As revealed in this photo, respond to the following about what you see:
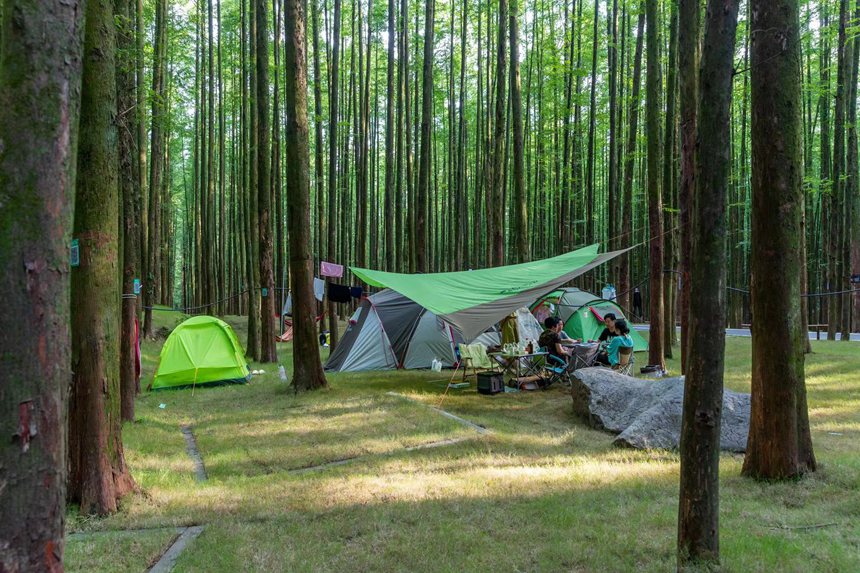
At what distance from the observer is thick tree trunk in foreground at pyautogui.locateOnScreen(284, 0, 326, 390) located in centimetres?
880

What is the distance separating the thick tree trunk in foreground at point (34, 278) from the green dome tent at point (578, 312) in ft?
37.6

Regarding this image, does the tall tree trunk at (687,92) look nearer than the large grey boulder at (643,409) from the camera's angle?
No

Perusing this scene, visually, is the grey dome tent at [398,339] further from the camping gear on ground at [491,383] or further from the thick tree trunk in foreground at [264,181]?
the camping gear on ground at [491,383]

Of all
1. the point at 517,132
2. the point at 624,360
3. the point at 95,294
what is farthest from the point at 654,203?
the point at 95,294

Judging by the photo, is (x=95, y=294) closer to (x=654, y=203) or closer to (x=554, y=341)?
(x=554, y=341)

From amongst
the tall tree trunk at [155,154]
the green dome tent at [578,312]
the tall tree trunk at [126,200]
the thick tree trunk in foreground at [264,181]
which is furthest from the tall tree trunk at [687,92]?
the tall tree trunk at [155,154]

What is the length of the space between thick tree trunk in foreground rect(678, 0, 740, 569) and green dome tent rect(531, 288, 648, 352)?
983 cm

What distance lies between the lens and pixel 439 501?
4102 millimetres

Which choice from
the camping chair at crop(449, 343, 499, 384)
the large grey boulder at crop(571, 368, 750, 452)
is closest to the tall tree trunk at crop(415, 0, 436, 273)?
the camping chair at crop(449, 343, 499, 384)

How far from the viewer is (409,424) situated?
670 cm

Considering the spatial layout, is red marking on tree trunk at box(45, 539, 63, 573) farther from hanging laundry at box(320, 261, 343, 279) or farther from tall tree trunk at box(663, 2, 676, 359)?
tall tree trunk at box(663, 2, 676, 359)

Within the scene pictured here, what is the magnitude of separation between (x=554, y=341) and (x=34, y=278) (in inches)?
343

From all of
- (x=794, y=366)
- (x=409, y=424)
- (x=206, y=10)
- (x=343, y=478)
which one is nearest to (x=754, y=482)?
(x=794, y=366)

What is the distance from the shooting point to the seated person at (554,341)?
9.59 meters
